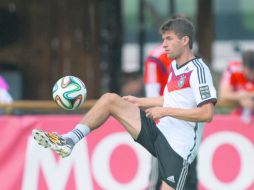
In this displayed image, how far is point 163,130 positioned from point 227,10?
6.30 m

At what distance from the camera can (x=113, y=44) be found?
50.1 ft

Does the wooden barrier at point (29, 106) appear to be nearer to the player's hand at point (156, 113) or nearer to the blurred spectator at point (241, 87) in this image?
the blurred spectator at point (241, 87)

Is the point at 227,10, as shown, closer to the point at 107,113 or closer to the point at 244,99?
the point at 244,99

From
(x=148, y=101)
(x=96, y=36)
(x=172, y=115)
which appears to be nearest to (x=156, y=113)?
(x=172, y=115)

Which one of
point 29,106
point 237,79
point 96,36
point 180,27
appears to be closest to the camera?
point 180,27

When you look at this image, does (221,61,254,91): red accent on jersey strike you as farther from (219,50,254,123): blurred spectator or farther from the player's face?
the player's face

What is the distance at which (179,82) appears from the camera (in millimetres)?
8727

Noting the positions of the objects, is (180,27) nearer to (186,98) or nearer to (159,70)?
(186,98)

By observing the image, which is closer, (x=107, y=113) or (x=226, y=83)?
(x=107, y=113)

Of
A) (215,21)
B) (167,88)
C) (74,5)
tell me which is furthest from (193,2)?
(167,88)

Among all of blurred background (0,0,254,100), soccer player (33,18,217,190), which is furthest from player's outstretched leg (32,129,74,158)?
blurred background (0,0,254,100)

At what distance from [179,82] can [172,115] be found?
14.5 inches

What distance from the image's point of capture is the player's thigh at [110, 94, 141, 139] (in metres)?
8.76

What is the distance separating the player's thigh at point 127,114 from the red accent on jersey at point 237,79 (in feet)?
7.59
